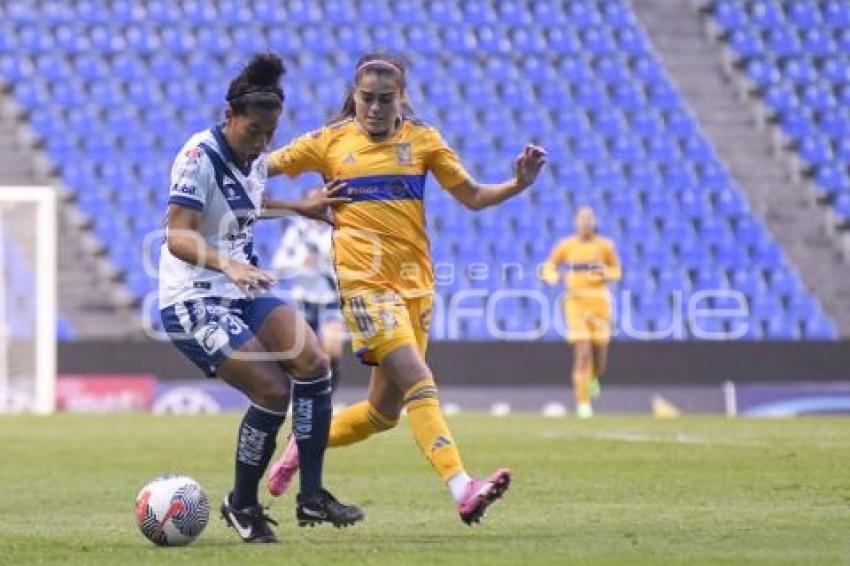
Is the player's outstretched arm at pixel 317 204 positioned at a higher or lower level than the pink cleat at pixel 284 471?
higher

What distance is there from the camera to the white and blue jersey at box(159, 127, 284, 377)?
805 cm

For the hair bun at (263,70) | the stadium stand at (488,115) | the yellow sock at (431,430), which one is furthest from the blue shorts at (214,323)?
the stadium stand at (488,115)

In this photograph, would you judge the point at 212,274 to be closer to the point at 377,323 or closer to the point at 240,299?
the point at 240,299

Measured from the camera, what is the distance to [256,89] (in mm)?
8070

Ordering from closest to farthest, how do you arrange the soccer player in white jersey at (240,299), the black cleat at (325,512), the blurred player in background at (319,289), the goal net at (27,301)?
the soccer player in white jersey at (240,299)
the black cleat at (325,512)
the blurred player in background at (319,289)
the goal net at (27,301)

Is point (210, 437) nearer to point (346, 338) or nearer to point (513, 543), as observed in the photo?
point (346, 338)

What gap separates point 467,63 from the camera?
2964cm

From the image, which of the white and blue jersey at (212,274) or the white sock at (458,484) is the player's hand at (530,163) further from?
the white sock at (458,484)

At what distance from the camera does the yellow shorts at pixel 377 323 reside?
8.81m

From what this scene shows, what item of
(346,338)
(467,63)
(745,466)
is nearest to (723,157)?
(467,63)

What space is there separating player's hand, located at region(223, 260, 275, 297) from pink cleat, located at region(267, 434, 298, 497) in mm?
1713

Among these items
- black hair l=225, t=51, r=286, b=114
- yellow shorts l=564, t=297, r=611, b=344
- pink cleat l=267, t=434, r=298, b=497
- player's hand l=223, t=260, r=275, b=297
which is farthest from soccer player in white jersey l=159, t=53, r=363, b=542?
yellow shorts l=564, t=297, r=611, b=344

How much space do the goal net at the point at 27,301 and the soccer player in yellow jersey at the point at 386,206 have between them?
13.3 metres

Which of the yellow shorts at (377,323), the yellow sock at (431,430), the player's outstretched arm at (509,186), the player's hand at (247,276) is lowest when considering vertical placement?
the yellow sock at (431,430)
